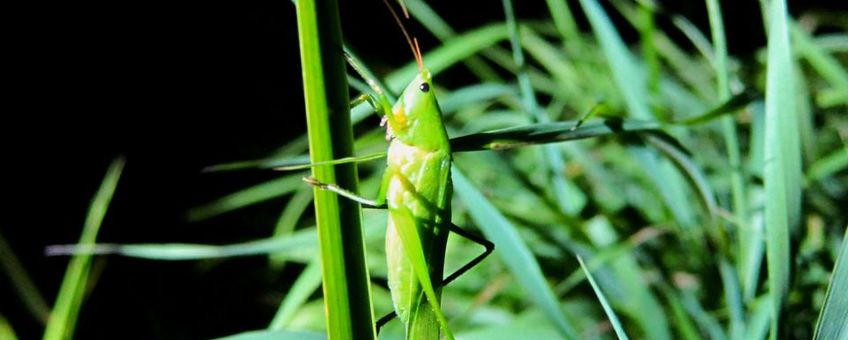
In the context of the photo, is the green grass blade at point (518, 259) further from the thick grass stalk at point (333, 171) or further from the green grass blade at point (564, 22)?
the green grass blade at point (564, 22)

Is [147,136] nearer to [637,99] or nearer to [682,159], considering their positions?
[637,99]

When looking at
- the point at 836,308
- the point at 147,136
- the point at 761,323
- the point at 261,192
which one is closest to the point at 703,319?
the point at 761,323

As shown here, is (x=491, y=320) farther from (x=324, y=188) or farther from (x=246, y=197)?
(x=324, y=188)

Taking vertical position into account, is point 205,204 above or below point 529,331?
above

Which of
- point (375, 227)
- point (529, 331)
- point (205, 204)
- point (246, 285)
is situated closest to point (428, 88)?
point (529, 331)


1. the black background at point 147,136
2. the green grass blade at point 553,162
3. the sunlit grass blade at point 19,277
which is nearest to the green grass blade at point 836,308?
the green grass blade at point 553,162

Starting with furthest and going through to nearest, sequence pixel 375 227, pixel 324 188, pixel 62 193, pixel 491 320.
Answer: pixel 62 193 → pixel 491 320 → pixel 375 227 → pixel 324 188
